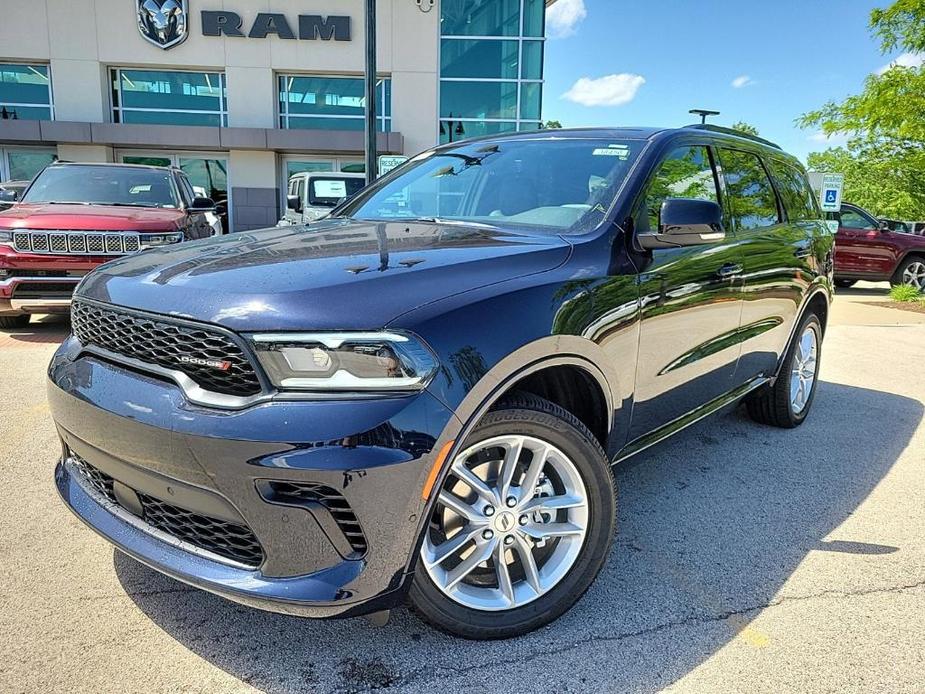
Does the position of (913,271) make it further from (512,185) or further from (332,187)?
(512,185)

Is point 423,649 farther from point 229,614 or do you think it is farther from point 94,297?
point 94,297

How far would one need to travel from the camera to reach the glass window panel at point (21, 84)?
1758cm

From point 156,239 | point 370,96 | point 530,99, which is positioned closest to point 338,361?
point 156,239

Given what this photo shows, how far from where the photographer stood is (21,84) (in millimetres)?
17594

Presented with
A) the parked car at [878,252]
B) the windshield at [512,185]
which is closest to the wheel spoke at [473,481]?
the windshield at [512,185]

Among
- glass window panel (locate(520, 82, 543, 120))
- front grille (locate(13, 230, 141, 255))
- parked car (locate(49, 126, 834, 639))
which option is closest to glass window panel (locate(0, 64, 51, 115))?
glass window panel (locate(520, 82, 543, 120))

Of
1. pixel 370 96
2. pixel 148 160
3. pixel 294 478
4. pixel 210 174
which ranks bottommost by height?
pixel 294 478

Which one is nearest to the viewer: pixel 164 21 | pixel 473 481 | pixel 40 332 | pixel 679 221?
pixel 473 481

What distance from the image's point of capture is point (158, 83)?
17.9m

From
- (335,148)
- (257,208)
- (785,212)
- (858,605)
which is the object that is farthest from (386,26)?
(858,605)

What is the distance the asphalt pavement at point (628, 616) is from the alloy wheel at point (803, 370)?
0.86 metres

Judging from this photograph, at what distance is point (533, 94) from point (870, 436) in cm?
1501

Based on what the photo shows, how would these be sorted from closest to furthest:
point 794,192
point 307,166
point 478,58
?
point 794,192, point 478,58, point 307,166

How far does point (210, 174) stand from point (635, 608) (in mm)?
18377
